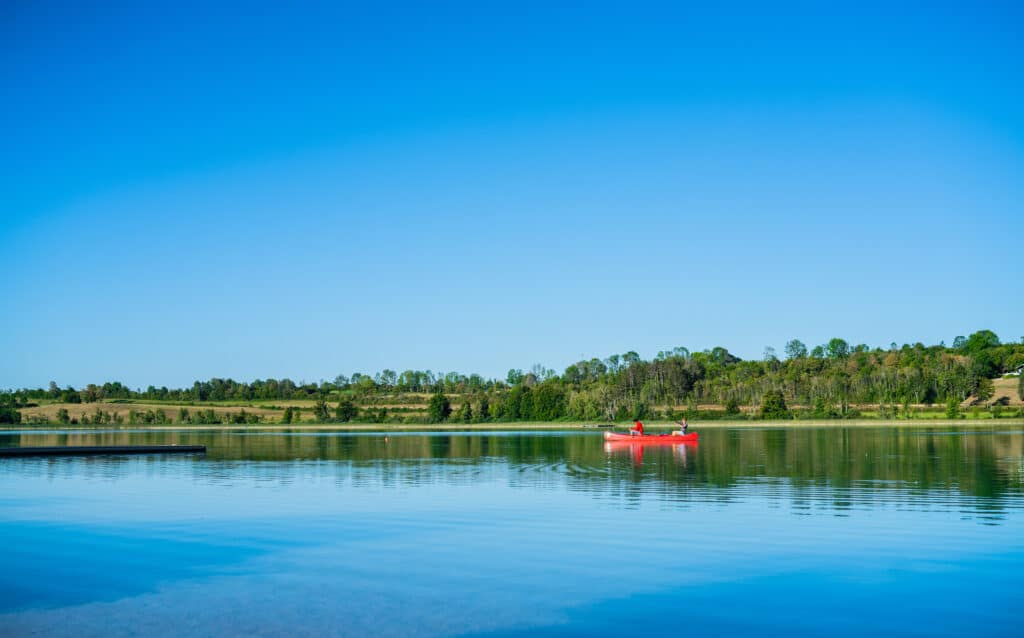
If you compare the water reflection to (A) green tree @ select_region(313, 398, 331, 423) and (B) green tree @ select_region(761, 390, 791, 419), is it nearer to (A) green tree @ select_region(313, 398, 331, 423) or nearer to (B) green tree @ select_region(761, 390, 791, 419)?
(B) green tree @ select_region(761, 390, 791, 419)

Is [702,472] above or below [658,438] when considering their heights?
above

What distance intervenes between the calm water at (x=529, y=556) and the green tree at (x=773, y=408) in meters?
120

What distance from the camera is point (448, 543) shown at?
801 inches

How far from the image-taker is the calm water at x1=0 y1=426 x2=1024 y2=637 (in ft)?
43.0

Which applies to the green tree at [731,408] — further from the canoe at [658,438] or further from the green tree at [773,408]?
the canoe at [658,438]

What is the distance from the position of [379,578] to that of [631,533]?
7250 mm

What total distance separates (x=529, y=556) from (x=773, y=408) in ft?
478

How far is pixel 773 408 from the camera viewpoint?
511ft

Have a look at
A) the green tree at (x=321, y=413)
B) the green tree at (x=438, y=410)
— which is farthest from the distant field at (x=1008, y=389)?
the green tree at (x=321, y=413)

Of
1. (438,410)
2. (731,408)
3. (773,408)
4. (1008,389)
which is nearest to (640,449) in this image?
(773,408)

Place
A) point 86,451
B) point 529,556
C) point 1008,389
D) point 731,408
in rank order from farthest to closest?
1. point 731,408
2. point 1008,389
3. point 86,451
4. point 529,556

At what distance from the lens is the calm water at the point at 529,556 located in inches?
516

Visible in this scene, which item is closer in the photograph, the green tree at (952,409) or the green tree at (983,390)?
the green tree at (952,409)

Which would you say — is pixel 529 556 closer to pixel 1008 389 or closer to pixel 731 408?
pixel 731 408
